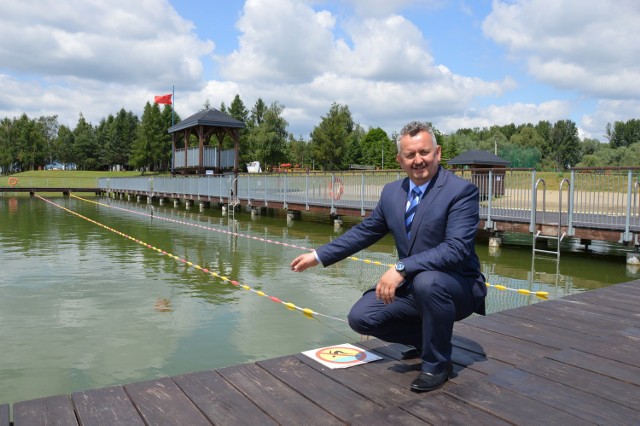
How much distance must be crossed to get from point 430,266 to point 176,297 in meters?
5.74

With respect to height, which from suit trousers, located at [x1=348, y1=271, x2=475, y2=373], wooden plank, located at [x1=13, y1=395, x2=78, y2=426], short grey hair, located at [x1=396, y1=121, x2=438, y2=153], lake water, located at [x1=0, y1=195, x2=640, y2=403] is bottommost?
lake water, located at [x1=0, y1=195, x2=640, y2=403]

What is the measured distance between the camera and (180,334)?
19.8 feet

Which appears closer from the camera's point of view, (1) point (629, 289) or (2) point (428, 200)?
(2) point (428, 200)

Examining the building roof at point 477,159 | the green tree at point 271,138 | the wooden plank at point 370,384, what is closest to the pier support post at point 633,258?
the wooden plank at point 370,384

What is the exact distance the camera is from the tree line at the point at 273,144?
68.6m

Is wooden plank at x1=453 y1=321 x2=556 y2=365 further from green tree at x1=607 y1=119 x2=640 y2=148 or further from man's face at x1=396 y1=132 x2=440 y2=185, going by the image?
green tree at x1=607 y1=119 x2=640 y2=148

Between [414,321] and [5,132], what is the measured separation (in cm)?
10607

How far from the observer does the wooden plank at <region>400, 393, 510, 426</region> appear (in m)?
2.50

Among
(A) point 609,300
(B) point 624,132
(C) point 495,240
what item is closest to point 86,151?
(C) point 495,240

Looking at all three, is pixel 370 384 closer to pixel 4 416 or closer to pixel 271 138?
pixel 4 416

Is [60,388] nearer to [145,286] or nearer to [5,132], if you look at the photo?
[145,286]

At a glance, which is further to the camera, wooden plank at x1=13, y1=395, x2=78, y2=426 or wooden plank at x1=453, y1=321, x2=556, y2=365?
wooden plank at x1=453, y1=321, x2=556, y2=365

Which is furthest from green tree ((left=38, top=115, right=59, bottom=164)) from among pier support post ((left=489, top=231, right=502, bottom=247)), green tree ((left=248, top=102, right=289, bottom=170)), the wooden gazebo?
pier support post ((left=489, top=231, right=502, bottom=247))

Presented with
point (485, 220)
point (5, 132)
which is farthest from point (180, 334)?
point (5, 132)
